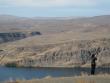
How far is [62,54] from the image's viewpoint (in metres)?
115

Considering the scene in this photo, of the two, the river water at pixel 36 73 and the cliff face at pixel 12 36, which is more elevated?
the river water at pixel 36 73

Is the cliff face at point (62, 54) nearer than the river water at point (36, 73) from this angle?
No

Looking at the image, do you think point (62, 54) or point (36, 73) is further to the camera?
point (62, 54)

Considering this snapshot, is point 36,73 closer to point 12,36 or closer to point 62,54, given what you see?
point 62,54

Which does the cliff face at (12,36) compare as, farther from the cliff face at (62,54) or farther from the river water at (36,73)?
the river water at (36,73)

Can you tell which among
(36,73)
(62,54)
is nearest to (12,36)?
(62,54)

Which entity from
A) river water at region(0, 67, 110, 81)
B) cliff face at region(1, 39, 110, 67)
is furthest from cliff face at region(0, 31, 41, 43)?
river water at region(0, 67, 110, 81)

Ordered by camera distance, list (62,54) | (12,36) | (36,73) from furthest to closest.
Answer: (12,36)
(62,54)
(36,73)

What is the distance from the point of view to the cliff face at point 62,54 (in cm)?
10901

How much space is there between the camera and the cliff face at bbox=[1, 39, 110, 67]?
109 m

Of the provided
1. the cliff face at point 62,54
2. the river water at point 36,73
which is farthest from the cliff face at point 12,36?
the river water at point 36,73

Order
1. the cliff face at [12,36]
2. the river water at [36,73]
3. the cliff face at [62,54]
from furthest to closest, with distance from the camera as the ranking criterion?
1. the cliff face at [12,36]
2. the cliff face at [62,54]
3. the river water at [36,73]

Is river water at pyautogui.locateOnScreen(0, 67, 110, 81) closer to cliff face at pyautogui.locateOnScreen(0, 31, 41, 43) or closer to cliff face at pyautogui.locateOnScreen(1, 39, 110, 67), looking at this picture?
cliff face at pyautogui.locateOnScreen(1, 39, 110, 67)

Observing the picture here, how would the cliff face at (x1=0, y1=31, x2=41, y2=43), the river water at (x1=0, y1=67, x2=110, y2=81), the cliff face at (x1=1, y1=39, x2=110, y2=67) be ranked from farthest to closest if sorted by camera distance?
1. the cliff face at (x1=0, y1=31, x2=41, y2=43)
2. the cliff face at (x1=1, y1=39, x2=110, y2=67)
3. the river water at (x1=0, y1=67, x2=110, y2=81)
